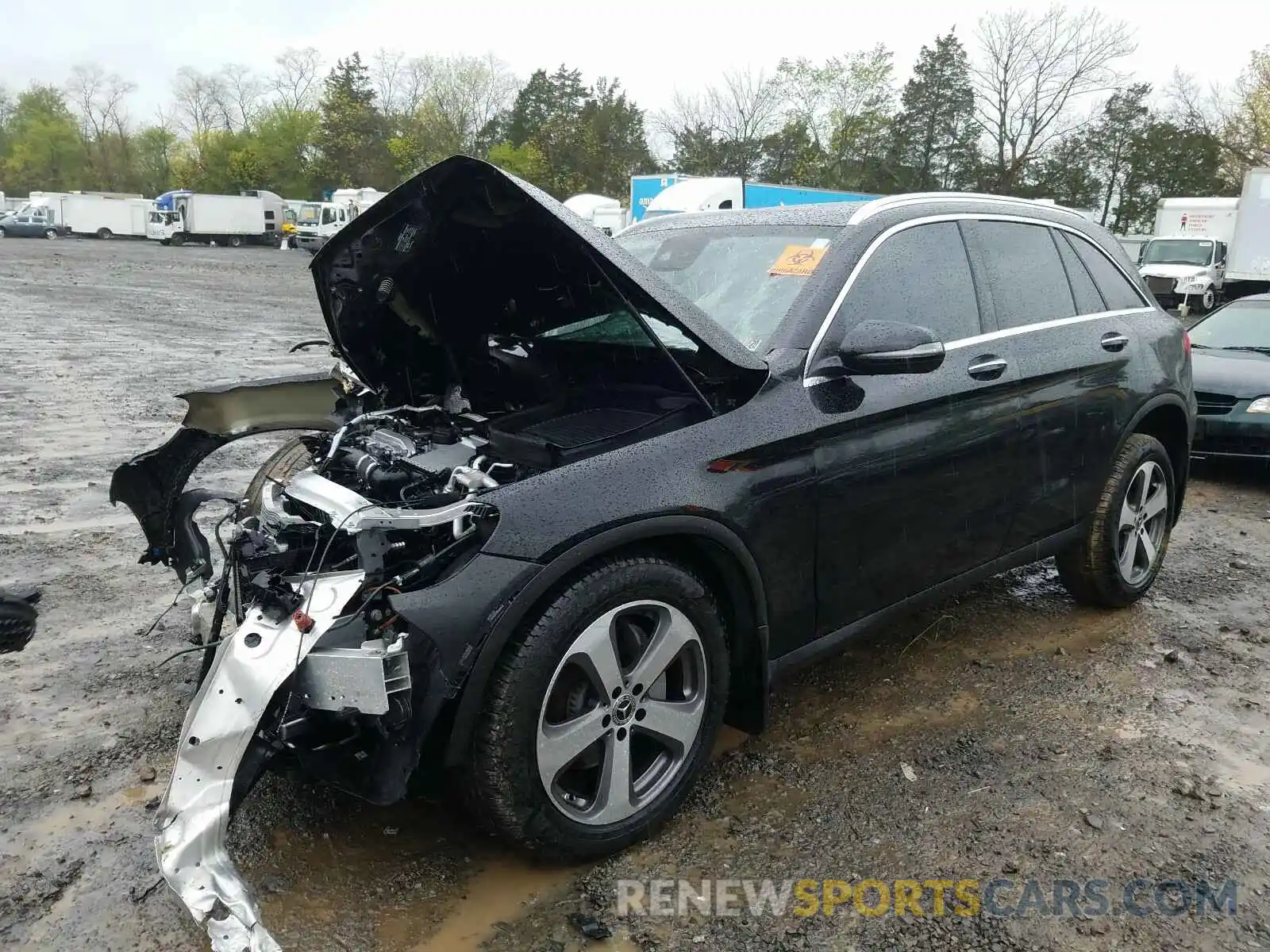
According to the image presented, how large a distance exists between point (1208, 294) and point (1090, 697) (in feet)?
83.2

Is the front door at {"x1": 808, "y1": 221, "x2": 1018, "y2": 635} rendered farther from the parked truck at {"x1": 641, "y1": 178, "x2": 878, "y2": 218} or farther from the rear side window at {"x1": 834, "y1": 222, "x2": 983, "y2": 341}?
the parked truck at {"x1": 641, "y1": 178, "x2": 878, "y2": 218}

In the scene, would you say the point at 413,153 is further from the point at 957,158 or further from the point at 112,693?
the point at 112,693

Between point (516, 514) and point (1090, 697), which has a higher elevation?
point (516, 514)

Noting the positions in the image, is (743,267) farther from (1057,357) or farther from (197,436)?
(197,436)

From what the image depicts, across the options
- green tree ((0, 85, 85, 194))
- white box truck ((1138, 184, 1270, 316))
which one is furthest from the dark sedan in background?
green tree ((0, 85, 85, 194))

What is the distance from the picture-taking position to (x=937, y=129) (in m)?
52.0

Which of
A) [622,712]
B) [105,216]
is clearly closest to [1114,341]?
[622,712]

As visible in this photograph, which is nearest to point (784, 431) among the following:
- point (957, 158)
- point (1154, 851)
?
point (1154, 851)

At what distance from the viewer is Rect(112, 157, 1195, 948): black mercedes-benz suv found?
91.1 inches

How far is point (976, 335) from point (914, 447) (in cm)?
66

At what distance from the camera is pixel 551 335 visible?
11.4 ft

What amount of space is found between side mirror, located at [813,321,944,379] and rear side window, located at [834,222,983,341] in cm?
18

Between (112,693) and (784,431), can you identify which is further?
(112,693)

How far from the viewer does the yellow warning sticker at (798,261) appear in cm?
328
